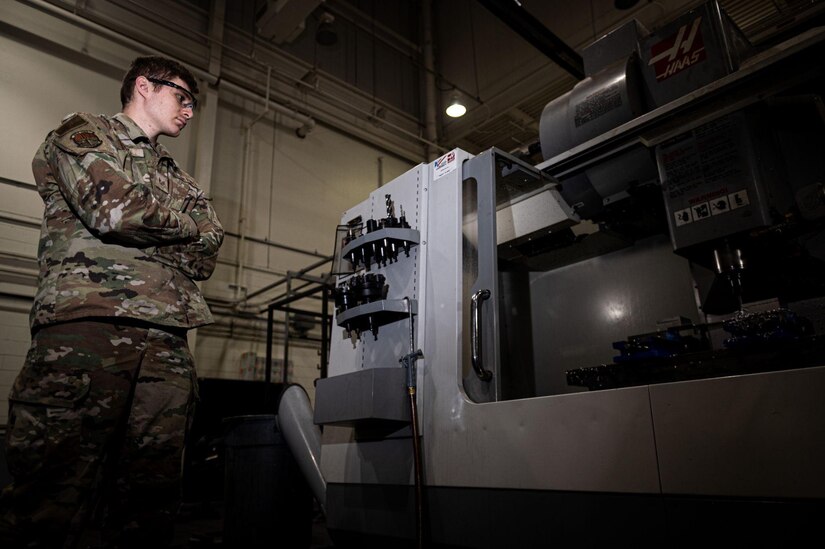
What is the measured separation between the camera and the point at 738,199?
1.45m

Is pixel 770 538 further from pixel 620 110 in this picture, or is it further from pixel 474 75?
pixel 474 75

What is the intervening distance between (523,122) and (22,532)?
5.69 meters

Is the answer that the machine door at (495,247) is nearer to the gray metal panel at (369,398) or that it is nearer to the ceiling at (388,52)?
the gray metal panel at (369,398)

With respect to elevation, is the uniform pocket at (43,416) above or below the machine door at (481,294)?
below

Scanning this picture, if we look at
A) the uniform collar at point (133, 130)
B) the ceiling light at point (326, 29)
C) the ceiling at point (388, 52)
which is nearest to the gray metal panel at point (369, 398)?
the uniform collar at point (133, 130)

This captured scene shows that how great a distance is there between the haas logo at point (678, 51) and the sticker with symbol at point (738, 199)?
0.46 meters

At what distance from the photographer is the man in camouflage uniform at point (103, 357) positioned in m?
1.07

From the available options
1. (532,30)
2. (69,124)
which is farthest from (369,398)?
(532,30)

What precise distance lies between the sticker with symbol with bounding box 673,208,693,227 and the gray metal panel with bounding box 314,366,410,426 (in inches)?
38.2

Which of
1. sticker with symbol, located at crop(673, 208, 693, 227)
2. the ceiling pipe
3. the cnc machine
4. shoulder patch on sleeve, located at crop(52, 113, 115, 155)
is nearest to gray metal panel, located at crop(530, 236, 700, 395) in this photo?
the cnc machine

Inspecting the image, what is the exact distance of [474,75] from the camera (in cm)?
615

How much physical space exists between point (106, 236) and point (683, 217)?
1615 millimetres

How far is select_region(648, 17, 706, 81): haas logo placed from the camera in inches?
63.5

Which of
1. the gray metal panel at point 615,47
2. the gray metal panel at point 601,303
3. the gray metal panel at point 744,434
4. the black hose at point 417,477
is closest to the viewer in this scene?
the gray metal panel at point 744,434
